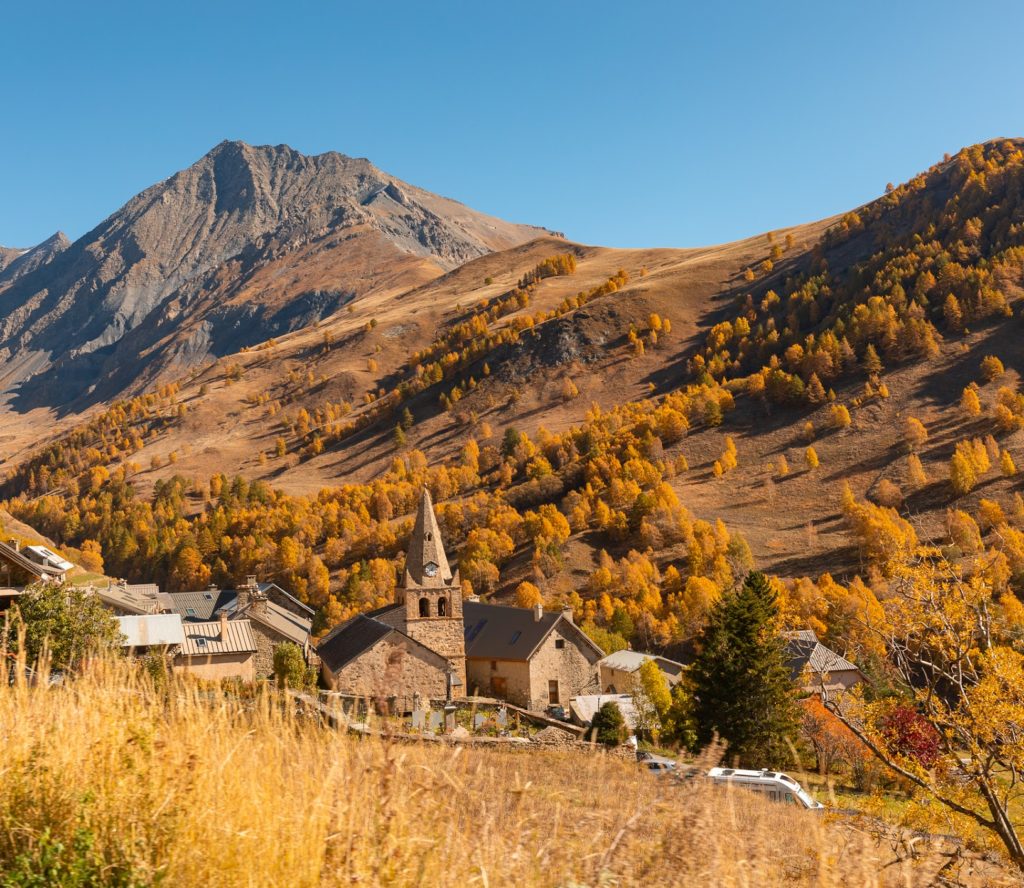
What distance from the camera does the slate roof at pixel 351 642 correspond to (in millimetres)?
40906


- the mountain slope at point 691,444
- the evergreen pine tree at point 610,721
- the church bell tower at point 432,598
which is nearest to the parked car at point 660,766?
the evergreen pine tree at point 610,721

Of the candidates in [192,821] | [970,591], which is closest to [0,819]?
[192,821]

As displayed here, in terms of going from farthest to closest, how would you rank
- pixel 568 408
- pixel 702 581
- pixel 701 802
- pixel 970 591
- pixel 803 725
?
pixel 568 408 → pixel 702 581 → pixel 803 725 → pixel 970 591 → pixel 701 802

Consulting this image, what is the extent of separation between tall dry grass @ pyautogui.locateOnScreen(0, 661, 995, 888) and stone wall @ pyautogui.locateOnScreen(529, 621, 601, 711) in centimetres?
4930

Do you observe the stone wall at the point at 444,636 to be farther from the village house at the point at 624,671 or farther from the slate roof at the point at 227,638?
the village house at the point at 624,671

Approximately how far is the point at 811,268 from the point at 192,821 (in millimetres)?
213191

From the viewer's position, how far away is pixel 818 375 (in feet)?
456

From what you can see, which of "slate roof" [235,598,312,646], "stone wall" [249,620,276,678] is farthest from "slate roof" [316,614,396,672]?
"stone wall" [249,620,276,678]

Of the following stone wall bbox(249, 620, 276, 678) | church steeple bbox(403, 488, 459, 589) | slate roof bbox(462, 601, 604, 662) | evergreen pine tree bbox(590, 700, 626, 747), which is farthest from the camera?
slate roof bbox(462, 601, 604, 662)

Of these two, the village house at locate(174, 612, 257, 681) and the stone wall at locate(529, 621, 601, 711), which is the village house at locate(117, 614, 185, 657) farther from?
the stone wall at locate(529, 621, 601, 711)

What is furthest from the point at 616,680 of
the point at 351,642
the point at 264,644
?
the point at 264,644

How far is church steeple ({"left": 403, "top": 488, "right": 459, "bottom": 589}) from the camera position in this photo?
156ft

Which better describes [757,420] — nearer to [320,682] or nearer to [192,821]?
[320,682]

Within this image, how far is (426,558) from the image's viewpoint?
1890 inches
